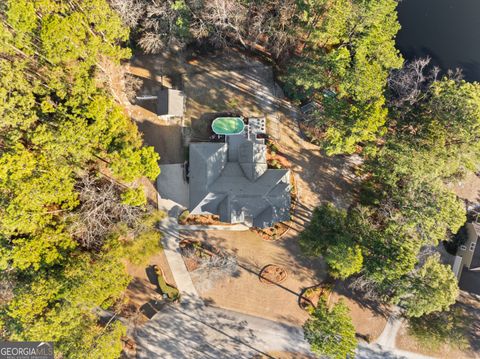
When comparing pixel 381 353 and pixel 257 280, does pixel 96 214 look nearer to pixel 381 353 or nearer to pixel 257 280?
pixel 257 280

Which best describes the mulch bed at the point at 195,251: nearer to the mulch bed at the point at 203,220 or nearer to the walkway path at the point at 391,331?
the mulch bed at the point at 203,220

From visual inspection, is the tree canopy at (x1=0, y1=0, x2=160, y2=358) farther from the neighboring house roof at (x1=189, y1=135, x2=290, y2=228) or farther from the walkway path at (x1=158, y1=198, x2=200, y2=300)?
the neighboring house roof at (x1=189, y1=135, x2=290, y2=228)

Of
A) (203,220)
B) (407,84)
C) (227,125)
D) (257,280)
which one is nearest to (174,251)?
(203,220)

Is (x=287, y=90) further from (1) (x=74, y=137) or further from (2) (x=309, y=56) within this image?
(1) (x=74, y=137)

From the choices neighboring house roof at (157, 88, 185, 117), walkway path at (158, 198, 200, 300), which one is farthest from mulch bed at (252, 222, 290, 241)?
neighboring house roof at (157, 88, 185, 117)

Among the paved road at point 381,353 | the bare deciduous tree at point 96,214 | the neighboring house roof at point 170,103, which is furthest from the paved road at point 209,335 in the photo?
the neighboring house roof at point 170,103
